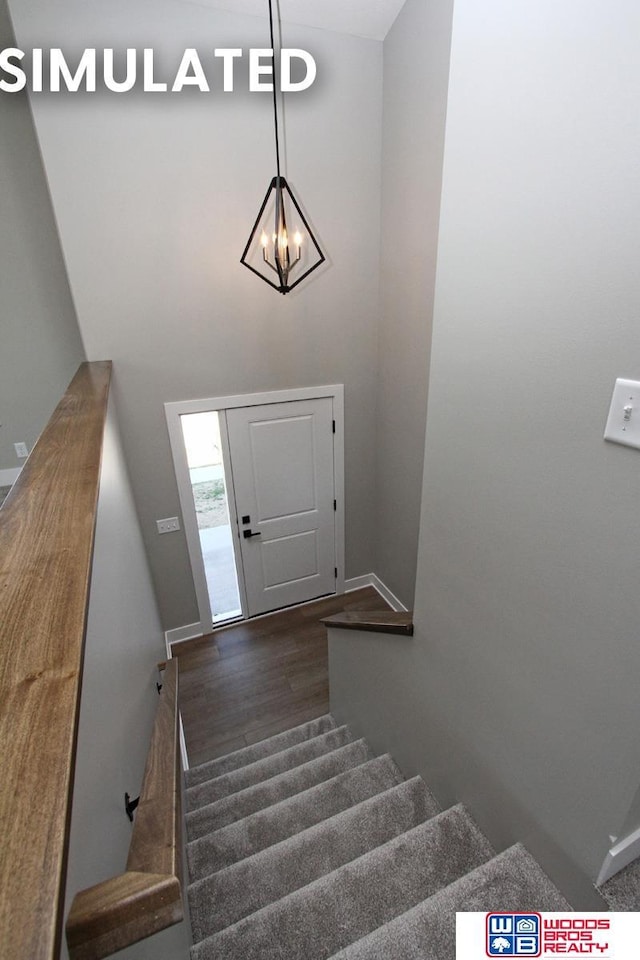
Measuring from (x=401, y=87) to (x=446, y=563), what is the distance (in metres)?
3.01

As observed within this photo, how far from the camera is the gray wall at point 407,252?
Answer: 2488mm

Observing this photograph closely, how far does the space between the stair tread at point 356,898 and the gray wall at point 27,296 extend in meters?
3.20

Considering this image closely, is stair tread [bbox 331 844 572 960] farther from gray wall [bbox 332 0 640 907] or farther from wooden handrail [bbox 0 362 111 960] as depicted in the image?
wooden handrail [bbox 0 362 111 960]

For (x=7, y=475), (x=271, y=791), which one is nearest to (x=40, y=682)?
(x=271, y=791)

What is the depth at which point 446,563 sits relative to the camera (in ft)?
4.95

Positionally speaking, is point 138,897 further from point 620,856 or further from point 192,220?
point 192,220

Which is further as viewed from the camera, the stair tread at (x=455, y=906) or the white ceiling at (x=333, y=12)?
the white ceiling at (x=333, y=12)

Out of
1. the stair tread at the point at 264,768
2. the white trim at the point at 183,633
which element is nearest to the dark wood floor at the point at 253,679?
the white trim at the point at 183,633

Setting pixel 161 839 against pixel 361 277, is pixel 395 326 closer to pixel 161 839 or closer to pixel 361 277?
pixel 361 277

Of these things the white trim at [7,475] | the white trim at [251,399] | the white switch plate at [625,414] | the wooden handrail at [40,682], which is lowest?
the white trim at [7,475]

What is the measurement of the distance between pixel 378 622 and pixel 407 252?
241 cm

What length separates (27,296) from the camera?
293cm

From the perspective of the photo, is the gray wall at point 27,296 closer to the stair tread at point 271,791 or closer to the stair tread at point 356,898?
the stair tread at point 271,791

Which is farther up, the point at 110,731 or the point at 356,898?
the point at 110,731
